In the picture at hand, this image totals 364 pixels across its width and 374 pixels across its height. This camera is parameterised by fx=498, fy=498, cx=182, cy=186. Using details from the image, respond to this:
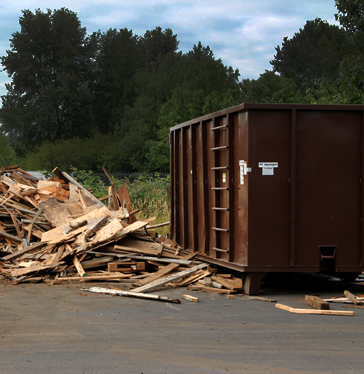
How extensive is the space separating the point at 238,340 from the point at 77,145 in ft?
184

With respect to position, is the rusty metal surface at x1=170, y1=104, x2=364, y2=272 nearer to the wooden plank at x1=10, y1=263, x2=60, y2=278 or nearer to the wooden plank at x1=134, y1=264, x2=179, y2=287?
the wooden plank at x1=134, y1=264, x2=179, y2=287

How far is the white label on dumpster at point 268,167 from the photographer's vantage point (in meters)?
7.87

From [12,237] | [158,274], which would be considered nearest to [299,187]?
[158,274]

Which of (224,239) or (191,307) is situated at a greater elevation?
(224,239)

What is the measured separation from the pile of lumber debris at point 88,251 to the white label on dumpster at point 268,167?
1.96m

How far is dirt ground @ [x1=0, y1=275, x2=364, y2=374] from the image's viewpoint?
15.3 ft

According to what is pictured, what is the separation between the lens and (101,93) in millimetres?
67438

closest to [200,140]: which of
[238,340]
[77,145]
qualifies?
[238,340]

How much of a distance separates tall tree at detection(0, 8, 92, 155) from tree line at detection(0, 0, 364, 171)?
12cm

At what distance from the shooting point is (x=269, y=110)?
7855 millimetres

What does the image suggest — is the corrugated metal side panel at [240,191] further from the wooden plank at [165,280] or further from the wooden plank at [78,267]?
the wooden plank at [78,267]

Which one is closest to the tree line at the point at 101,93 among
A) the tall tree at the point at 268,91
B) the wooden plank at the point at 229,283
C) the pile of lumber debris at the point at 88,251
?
the tall tree at the point at 268,91

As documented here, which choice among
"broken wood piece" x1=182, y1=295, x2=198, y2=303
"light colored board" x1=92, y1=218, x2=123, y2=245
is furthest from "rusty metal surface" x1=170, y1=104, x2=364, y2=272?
"light colored board" x1=92, y1=218, x2=123, y2=245

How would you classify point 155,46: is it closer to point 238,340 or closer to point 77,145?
point 77,145
